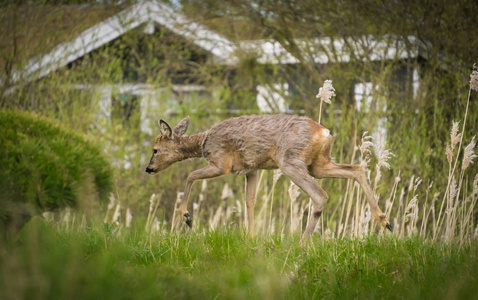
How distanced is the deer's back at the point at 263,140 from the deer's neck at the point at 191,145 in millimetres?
91

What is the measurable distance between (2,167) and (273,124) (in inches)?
75.1

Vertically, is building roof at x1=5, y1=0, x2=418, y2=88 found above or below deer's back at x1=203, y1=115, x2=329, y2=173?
above

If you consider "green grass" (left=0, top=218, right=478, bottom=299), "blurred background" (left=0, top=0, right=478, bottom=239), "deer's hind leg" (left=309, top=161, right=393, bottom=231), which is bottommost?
"green grass" (left=0, top=218, right=478, bottom=299)

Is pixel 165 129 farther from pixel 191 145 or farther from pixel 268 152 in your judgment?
pixel 268 152

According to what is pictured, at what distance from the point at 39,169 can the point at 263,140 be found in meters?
1.58

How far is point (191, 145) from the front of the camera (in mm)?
3900

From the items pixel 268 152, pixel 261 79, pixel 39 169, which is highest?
pixel 261 79

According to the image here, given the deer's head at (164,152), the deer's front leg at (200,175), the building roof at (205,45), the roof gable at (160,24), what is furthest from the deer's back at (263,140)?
the roof gable at (160,24)

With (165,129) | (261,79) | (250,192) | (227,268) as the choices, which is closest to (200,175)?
(165,129)

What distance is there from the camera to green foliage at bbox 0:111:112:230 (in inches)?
122

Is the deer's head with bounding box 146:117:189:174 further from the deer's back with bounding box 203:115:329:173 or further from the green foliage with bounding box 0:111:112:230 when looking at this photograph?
the green foliage with bounding box 0:111:112:230

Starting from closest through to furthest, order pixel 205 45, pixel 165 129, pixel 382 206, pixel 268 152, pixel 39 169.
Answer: pixel 39 169, pixel 268 152, pixel 165 129, pixel 382 206, pixel 205 45

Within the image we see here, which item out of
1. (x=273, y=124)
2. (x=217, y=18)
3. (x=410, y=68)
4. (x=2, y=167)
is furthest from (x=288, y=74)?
(x=2, y=167)

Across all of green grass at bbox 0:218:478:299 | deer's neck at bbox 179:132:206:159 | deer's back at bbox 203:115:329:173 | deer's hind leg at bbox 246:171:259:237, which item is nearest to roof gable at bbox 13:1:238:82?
deer's hind leg at bbox 246:171:259:237
